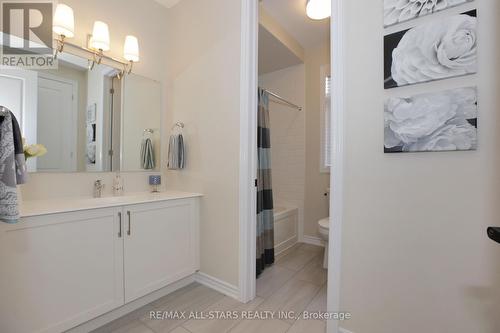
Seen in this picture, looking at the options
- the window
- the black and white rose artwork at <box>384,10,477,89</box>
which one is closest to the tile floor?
the window

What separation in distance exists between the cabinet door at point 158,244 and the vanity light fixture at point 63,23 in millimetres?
1365

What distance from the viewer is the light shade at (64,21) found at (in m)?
1.64

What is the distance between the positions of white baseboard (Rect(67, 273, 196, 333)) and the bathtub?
111 cm

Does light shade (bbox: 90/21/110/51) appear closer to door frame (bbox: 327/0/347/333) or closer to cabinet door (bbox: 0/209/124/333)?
cabinet door (bbox: 0/209/124/333)

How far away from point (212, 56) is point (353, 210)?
172 cm

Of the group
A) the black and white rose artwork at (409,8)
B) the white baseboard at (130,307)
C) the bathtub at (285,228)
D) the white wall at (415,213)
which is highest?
the black and white rose artwork at (409,8)

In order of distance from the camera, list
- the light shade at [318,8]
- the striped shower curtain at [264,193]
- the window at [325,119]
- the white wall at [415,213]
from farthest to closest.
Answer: the window at [325,119], the striped shower curtain at [264,193], the light shade at [318,8], the white wall at [415,213]

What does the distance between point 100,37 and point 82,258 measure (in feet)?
5.58

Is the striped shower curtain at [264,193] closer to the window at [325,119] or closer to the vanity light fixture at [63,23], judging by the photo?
the window at [325,119]

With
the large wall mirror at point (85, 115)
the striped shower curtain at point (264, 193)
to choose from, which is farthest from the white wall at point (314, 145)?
the large wall mirror at point (85, 115)

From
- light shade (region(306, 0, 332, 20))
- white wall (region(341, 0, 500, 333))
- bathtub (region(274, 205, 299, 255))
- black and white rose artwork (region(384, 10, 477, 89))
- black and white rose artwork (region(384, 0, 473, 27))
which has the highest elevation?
light shade (region(306, 0, 332, 20))

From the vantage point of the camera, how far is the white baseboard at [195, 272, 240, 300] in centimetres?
188

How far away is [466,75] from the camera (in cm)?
107
